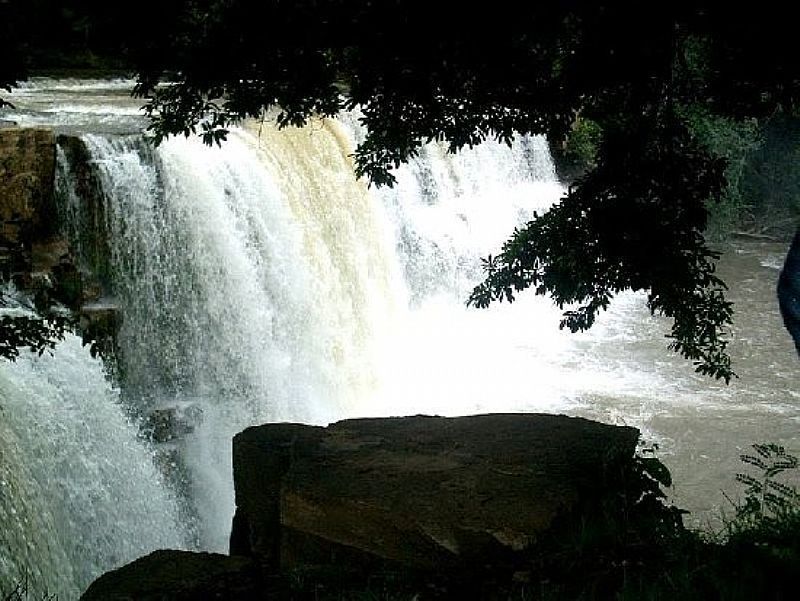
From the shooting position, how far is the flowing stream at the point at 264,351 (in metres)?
6.60

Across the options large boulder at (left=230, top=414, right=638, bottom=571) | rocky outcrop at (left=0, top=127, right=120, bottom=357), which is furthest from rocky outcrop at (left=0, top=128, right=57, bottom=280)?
large boulder at (left=230, top=414, right=638, bottom=571)

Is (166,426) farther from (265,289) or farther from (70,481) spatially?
(265,289)

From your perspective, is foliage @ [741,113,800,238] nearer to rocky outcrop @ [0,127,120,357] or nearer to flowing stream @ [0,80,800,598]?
flowing stream @ [0,80,800,598]

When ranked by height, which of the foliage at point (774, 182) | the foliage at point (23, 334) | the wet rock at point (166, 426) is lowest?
the wet rock at point (166, 426)

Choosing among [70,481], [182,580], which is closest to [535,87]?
[182,580]

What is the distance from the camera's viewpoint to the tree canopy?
267 centimetres

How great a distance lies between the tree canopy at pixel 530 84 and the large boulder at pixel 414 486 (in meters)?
0.67

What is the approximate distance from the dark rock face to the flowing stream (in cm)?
172

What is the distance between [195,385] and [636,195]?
18.9 feet

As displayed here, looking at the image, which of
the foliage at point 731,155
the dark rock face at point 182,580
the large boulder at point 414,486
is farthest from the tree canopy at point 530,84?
the foliage at point 731,155

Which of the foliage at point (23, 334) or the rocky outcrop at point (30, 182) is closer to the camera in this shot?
the foliage at point (23, 334)

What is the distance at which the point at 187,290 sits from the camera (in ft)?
28.5

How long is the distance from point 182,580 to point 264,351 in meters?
5.60

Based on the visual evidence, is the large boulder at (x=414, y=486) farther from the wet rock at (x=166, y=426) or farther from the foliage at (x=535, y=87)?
the wet rock at (x=166, y=426)
